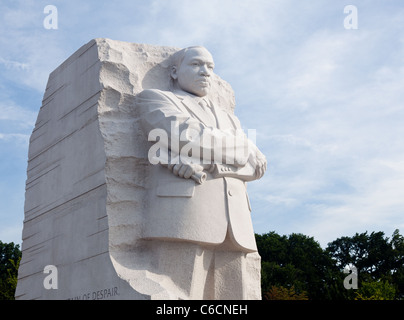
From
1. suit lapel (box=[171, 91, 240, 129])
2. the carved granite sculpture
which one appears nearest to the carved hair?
the carved granite sculpture

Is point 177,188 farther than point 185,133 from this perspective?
No

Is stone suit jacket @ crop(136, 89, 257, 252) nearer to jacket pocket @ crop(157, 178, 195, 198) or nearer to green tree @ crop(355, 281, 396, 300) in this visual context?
jacket pocket @ crop(157, 178, 195, 198)

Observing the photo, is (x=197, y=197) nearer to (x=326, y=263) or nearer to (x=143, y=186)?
(x=143, y=186)

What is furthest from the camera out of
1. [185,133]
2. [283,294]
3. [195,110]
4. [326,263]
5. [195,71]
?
[326,263]

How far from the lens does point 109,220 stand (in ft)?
19.4

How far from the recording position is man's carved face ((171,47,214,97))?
6.70m

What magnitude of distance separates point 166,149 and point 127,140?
47 cm

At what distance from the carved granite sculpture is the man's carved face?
1 cm

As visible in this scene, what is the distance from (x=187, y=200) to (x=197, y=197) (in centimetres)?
11

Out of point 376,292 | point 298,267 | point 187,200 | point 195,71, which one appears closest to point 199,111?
point 195,71

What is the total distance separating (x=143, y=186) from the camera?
625 centimetres

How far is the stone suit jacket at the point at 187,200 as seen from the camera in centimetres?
584

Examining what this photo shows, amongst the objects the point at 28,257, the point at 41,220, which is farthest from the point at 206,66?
the point at 28,257
